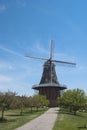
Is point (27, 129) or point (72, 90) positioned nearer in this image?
point (27, 129)

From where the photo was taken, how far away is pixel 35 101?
8525cm

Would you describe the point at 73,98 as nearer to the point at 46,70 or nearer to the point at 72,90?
the point at 72,90

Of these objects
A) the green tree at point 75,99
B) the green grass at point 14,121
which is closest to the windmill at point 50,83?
the green tree at point 75,99

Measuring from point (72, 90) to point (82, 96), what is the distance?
18.4 ft

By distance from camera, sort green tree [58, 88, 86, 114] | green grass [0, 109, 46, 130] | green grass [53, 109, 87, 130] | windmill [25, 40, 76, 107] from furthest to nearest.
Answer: windmill [25, 40, 76, 107] < green tree [58, 88, 86, 114] < green grass [53, 109, 87, 130] < green grass [0, 109, 46, 130]

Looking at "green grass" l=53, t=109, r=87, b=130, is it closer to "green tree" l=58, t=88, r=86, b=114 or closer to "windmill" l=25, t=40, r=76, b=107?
"green tree" l=58, t=88, r=86, b=114

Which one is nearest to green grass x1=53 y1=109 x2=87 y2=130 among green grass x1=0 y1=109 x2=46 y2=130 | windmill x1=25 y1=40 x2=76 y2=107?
green grass x1=0 y1=109 x2=46 y2=130

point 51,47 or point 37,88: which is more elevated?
point 51,47

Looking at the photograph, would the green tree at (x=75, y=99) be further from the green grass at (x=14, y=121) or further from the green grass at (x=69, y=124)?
the green grass at (x=69, y=124)

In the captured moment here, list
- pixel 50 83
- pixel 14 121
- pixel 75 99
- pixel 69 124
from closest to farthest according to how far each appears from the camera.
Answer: pixel 69 124, pixel 14 121, pixel 75 99, pixel 50 83

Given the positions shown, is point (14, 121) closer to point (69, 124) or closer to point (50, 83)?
point (69, 124)

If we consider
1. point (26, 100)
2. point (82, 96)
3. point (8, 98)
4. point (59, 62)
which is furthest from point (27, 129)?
point (59, 62)

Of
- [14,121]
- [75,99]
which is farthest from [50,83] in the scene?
[14,121]

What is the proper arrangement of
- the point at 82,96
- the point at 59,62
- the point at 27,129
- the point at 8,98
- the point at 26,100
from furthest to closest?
the point at 59,62
the point at 82,96
the point at 26,100
the point at 8,98
the point at 27,129
